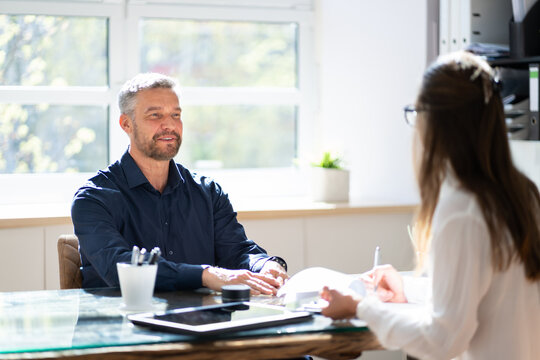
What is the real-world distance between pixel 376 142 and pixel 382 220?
415 millimetres

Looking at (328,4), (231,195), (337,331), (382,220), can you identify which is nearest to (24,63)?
(231,195)

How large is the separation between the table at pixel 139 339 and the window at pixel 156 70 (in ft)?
6.02

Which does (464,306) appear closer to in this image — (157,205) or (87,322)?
(87,322)

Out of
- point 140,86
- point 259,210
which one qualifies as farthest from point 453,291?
point 259,210

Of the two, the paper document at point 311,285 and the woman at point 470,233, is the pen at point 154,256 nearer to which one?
the paper document at point 311,285

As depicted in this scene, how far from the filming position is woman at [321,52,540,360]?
1379mm

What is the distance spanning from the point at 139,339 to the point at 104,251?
0.67 metres

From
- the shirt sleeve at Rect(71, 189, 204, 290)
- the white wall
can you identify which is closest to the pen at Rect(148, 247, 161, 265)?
the shirt sleeve at Rect(71, 189, 204, 290)

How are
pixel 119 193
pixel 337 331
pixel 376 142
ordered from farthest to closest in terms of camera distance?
pixel 376 142 < pixel 119 193 < pixel 337 331

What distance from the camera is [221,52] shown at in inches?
144

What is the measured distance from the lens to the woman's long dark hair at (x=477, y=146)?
55.9 inches

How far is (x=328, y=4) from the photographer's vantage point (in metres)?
3.70

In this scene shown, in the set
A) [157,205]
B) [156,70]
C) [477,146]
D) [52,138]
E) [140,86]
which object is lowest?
[157,205]

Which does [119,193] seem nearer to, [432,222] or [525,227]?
[432,222]
